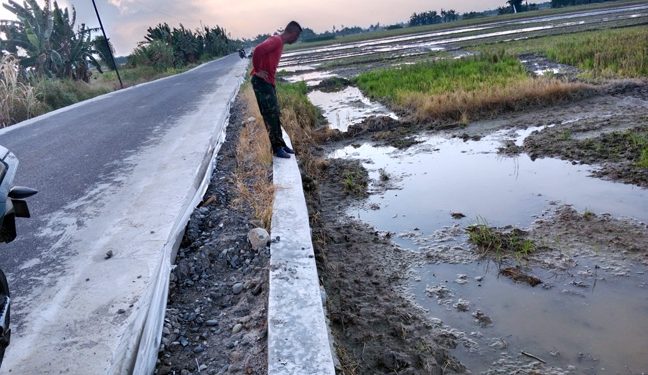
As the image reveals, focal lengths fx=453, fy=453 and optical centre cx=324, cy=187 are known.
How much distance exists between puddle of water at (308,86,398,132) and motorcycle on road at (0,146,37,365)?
320 inches

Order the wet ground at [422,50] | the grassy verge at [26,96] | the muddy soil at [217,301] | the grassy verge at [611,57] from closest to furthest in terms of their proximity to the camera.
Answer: the muddy soil at [217,301], the grassy verge at [611,57], the grassy verge at [26,96], the wet ground at [422,50]

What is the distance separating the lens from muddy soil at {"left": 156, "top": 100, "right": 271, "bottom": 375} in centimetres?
228

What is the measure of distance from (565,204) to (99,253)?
4.52 meters

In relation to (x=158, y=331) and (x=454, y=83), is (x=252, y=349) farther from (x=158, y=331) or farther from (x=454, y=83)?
(x=454, y=83)

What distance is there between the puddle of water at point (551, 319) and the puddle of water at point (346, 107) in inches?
257

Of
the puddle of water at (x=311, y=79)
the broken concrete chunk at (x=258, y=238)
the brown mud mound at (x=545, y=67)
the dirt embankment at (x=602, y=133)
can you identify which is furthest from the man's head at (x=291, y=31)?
the puddle of water at (x=311, y=79)

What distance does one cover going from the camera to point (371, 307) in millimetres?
3340

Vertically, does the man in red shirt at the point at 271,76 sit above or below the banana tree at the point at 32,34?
below

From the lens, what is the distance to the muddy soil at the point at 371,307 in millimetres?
2732

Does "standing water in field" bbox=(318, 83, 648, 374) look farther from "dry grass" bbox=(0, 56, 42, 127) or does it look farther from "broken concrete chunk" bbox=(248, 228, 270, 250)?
"dry grass" bbox=(0, 56, 42, 127)

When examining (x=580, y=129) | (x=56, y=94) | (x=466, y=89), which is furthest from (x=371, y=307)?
(x=56, y=94)

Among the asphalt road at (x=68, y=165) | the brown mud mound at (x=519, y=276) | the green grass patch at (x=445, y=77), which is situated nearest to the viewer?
the asphalt road at (x=68, y=165)

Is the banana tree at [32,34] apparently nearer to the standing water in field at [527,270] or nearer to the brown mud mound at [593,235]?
the standing water in field at [527,270]

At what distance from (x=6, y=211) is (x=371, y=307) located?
2.38 m
